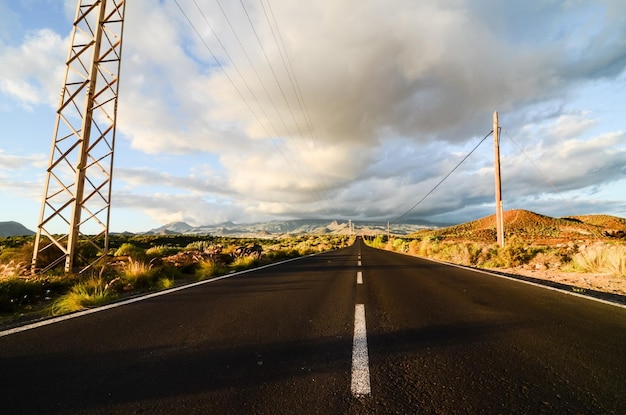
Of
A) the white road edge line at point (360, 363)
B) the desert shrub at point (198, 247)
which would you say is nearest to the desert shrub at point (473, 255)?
the white road edge line at point (360, 363)

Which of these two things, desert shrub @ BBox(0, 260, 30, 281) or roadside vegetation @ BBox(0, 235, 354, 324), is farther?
desert shrub @ BBox(0, 260, 30, 281)

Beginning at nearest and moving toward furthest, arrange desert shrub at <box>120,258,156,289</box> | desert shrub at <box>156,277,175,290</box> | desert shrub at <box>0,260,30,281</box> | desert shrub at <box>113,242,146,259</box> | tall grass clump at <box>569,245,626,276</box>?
1. desert shrub at <box>156,277,175,290</box>
2. desert shrub at <box>0,260,30,281</box>
3. desert shrub at <box>120,258,156,289</box>
4. tall grass clump at <box>569,245,626,276</box>
5. desert shrub at <box>113,242,146,259</box>

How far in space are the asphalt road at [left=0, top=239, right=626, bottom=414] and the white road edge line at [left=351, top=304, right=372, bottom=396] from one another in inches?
1.3

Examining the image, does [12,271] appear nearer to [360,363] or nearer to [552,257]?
[360,363]

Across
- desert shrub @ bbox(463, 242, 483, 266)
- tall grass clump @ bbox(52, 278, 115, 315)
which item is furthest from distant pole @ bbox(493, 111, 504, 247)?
tall grass clump @ bbox(52, 278, 115, 315)

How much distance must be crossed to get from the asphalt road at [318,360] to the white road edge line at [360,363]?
3cm

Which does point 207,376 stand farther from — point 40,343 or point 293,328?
point 40,343

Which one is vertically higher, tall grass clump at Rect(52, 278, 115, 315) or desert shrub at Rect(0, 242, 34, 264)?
desert shrub at Rect(0, 242, 34, 264)

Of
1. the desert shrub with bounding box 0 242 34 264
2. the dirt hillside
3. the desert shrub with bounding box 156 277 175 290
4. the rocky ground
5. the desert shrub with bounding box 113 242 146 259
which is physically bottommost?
the desert shrub with bounding box 156 277 175 290

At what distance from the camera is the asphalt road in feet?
7.38

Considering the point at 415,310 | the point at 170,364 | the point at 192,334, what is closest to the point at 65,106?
the point at 192,334

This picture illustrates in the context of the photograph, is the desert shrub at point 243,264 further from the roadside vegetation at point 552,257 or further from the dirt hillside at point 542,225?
the dirt hillside at point 542,225

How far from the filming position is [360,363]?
292 centimetres

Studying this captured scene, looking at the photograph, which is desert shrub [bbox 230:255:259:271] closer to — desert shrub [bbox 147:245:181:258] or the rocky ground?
desert shrub [bbox 147:245:181:258]
